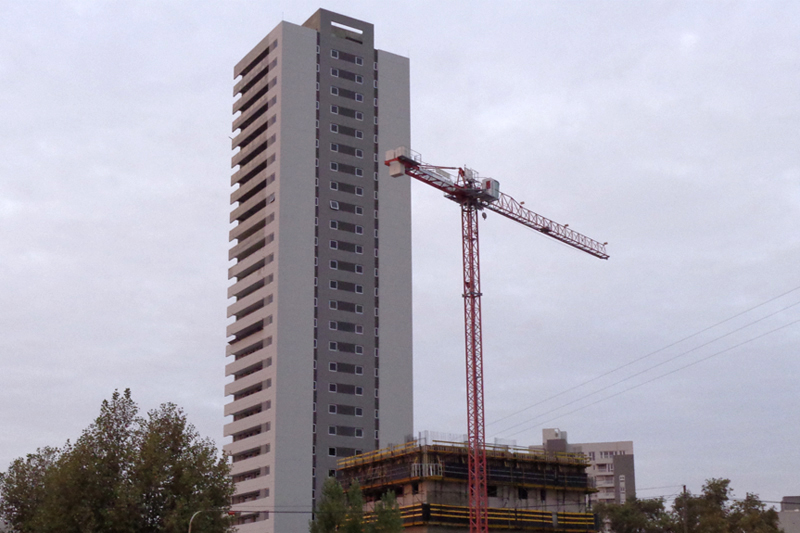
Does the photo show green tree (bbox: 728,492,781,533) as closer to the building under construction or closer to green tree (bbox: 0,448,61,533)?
the building under construction

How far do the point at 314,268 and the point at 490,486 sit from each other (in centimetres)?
6084

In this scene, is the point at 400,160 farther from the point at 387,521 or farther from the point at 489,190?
the point at 387,521

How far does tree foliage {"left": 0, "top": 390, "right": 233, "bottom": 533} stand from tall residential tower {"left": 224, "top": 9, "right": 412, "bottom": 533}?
6505 centimetres

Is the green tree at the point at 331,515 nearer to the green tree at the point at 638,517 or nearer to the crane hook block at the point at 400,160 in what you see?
the crane hook block at the point at 400,160

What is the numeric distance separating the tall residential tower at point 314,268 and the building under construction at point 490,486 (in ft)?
120

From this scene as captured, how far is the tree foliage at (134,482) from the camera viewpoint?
77.0 metres

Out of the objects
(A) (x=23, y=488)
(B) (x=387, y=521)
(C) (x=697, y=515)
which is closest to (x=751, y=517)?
(C) (x=697, y=515)

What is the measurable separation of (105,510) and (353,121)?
336 feet

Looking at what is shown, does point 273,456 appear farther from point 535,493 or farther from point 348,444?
point 535,493

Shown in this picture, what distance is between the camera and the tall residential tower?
5950 inches

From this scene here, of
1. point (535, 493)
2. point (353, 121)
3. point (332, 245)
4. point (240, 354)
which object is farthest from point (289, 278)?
point (535, 493)

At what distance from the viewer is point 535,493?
4355 inches

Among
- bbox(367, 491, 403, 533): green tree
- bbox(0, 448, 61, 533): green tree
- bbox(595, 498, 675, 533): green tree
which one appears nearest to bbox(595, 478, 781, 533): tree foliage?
bbox(595, 498, 675, 533): green tree

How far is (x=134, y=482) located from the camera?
79.4 meters
